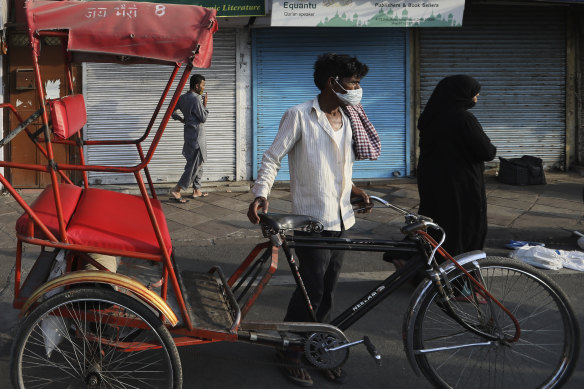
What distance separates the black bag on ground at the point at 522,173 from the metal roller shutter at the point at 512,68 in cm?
71

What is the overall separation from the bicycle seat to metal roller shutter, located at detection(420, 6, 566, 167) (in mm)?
7255

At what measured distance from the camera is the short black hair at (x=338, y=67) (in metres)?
3.34

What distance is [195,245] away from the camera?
6.47m

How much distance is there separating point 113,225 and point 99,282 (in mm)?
314

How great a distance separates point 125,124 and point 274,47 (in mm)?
2463

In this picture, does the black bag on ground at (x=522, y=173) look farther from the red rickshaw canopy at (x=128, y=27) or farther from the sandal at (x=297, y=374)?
the red rickshaw canopy at (x=128, y=27)

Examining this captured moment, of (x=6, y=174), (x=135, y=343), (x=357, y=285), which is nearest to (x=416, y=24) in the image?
(x=357, y=285)

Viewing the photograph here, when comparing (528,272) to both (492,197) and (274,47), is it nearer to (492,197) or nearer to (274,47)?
→ (492,197)

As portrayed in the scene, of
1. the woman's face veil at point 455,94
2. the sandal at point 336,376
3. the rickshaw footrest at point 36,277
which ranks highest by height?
the woman's face veil at point 455,94

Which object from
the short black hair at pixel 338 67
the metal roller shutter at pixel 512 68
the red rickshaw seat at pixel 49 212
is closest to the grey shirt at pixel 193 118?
the metal roller shutter at pixel 512 68

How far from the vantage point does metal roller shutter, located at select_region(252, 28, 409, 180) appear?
9641 millimetres

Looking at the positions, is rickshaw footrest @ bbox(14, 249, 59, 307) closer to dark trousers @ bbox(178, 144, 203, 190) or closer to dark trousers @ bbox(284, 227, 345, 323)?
dark trousers @ bbox(284, 227, 345, 323)

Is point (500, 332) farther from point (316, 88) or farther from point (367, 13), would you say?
point (316, 88)

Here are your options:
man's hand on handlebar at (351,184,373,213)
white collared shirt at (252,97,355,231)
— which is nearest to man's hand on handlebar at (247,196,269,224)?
white collared shirt at (252,97,355,231)
